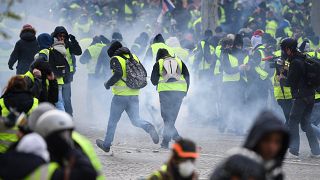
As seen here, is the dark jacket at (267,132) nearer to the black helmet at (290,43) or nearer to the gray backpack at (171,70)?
the black helmet at (290,43)

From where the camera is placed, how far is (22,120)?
5.75 m

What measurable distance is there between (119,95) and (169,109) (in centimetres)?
119

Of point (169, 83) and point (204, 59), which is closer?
point (169, 83)

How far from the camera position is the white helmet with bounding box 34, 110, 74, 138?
15.7 ft

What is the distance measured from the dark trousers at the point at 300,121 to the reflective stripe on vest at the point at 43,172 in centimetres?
808

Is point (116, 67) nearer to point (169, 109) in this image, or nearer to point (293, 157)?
point (169, 109)

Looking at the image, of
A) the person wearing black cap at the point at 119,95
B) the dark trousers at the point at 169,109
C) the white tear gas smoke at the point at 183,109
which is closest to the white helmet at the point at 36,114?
the person wearing black cap at the point at 119,95

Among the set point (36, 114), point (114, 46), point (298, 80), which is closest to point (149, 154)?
point (114, 46)

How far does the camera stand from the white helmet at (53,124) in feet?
15.7

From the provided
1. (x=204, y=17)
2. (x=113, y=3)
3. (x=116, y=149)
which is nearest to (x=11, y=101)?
(x=116, y=149)

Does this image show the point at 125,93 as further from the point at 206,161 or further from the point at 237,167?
the point at 237,167

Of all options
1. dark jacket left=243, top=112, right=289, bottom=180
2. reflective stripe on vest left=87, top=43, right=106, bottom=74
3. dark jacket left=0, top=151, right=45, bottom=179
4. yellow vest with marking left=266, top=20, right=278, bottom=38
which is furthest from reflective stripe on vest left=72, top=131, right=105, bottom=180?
yellow vest with marking left=266, top=20, right=278, bottom=38

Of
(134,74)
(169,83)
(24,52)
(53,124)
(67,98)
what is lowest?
(67,98)

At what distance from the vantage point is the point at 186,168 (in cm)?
493
